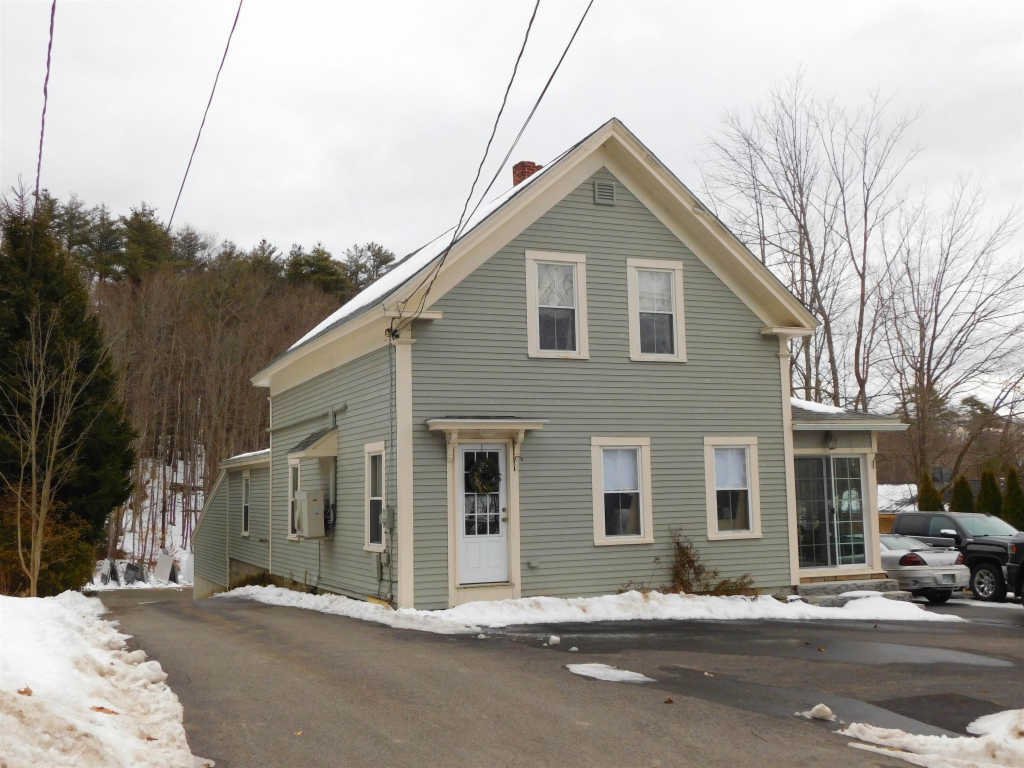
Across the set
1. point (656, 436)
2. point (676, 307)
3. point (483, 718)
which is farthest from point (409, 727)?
point (676, 307)

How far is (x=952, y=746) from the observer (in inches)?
264

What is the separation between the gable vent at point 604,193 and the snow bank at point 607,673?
29.1 ft

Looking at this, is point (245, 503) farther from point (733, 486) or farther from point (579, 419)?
point (733, 486)

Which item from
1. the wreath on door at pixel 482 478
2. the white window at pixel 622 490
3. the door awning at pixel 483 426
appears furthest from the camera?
the white window at pixel 622 490

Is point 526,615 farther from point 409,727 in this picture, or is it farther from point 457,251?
point 409,727

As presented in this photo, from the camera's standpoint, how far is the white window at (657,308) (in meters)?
16.3

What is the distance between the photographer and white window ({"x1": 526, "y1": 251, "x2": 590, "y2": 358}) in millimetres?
15445

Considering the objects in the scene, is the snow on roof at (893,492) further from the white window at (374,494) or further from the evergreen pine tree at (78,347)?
the evergreen pine tree at (78,347)

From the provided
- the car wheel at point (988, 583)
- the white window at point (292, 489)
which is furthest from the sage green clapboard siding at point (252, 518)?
the car wheel at point (988, 583)

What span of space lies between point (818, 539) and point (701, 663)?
8.49 meters

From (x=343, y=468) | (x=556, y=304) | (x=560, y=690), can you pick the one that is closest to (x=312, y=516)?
(x=343, y=468)

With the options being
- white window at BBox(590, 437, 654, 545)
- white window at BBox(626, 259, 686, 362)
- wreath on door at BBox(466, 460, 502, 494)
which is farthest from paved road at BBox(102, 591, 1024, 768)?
white window at BBox(626, 259, 686, 362)

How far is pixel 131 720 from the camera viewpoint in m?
6.59

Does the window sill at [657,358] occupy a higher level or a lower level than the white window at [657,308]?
lower
